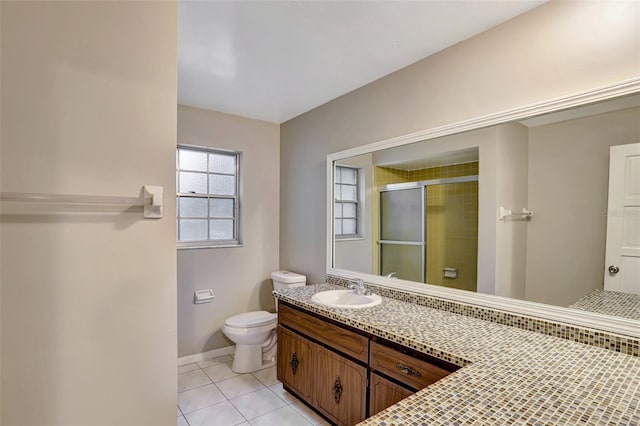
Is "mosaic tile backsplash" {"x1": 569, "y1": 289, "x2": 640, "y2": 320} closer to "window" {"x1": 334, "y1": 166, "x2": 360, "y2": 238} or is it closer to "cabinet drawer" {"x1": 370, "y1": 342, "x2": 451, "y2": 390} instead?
"cabinet drawer" {"x1": 370, "y1": 342, "x2": 451, "y2": 390}

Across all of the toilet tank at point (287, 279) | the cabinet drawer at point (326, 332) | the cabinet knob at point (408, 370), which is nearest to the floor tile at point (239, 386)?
the cabinet drawer at point (326, 332)

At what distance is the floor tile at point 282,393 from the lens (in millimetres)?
2386

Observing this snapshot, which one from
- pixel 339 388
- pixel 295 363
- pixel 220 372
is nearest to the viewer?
pixel 339 388

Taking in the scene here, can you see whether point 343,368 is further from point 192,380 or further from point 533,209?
point 192,380

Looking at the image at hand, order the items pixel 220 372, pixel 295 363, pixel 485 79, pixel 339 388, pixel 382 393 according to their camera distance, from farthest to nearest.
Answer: pixel 220 372 → pixel 295 363 → pixel 339 388 → pixel 485 79 → pixel 382 393

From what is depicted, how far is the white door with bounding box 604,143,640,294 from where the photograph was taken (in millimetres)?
1346

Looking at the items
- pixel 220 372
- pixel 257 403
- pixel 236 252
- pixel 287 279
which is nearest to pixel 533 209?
pixel 287 279

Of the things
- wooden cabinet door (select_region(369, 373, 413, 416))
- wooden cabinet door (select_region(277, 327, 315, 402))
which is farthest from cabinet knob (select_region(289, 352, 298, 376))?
wooden cabinet door (select_region(369, 373, 413, 416))

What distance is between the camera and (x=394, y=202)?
237 cm

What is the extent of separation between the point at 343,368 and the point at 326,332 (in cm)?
22

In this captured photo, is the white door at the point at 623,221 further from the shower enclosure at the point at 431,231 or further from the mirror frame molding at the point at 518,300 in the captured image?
the shower enclosure at the point at 431,231

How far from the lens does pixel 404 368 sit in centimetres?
150

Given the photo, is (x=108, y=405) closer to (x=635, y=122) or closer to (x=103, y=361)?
(x=103, y=361)

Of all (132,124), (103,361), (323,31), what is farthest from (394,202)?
(103,361)
